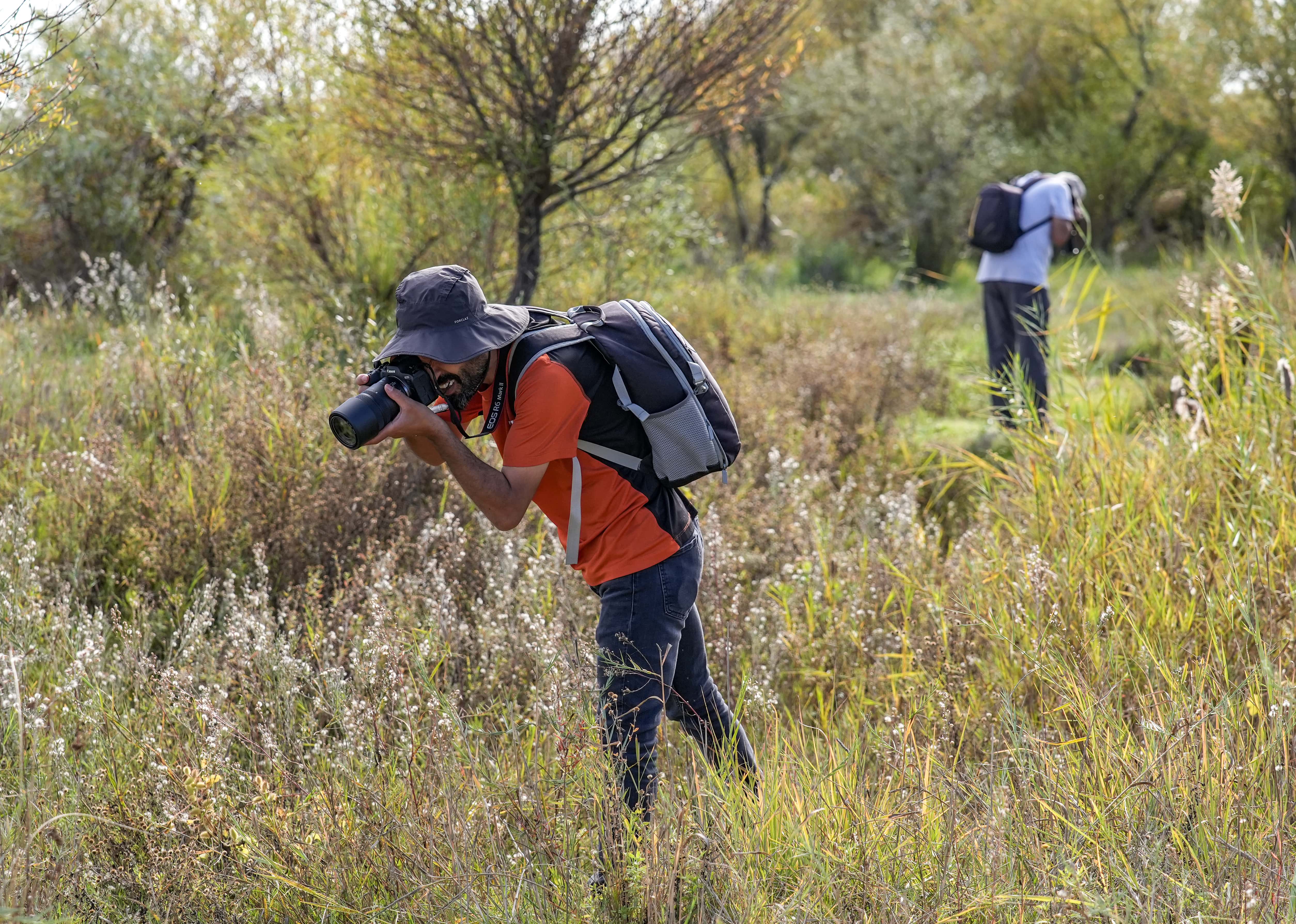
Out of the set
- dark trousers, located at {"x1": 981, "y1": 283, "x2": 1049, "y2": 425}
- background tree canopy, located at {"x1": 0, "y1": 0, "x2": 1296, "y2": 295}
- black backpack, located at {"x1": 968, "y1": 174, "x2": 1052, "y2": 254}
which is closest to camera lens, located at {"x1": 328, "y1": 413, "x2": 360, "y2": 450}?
background tree canopy, located at {"x1": 0, "y1": 0, "x2": 1296, "y2": 295}

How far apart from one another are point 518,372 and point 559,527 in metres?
0.50

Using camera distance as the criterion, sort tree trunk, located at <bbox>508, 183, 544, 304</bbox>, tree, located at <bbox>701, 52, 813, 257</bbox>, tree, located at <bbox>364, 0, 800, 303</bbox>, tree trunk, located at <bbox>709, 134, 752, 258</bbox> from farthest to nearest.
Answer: tree, located at <bbox>701, 52, 813, 257</bbox> < tree trunk, located at <bbox>709, 134, 752, 258</bbox> < tree trunk, located at <bbox>508, 183, 544, 304</bbox> < tree, located at <bbox>364, 0, 800, 303</bbox>

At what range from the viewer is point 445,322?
96.8 inches

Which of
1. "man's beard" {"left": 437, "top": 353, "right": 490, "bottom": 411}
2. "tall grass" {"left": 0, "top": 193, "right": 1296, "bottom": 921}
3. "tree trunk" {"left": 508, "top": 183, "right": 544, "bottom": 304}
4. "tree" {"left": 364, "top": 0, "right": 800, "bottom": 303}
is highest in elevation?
"tree" {"left": 364, "top": 0, "right": 800, "bottom": 303}

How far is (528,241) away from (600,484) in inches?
171

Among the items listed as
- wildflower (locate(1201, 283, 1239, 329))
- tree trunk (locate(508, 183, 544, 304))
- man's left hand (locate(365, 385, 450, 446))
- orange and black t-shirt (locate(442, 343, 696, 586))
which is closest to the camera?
man's left hand (locate(365, 385, 450, 446))

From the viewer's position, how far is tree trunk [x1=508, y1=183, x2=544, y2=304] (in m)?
6.65

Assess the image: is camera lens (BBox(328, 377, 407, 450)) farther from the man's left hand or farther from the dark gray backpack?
the dark gray backpack

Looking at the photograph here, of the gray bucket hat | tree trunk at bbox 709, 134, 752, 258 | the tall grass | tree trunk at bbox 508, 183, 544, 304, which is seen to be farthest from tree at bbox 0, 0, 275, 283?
tree trunk at bbox 709, 134, 752, 258

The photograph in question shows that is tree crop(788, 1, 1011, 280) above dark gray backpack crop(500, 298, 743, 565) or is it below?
above

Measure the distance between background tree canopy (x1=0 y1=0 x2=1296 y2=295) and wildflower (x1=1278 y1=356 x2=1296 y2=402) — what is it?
3738 millimetres

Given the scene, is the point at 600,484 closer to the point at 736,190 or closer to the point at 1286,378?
the point at 1286,378

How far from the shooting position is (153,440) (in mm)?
4551

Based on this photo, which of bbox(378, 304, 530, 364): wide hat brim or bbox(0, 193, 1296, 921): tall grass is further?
bbox(378, 304, 530, 364): wide hat brim
